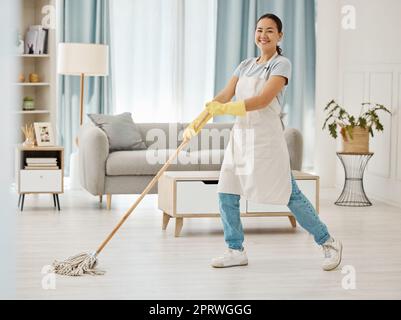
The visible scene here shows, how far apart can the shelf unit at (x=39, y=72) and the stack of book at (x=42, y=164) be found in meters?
0.90

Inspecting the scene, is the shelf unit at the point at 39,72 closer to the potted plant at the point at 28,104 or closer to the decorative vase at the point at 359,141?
the potted plant at the point at 28,104

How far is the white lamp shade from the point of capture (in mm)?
5914

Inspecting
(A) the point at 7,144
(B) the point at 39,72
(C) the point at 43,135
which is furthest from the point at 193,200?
(A) the point at 7,144

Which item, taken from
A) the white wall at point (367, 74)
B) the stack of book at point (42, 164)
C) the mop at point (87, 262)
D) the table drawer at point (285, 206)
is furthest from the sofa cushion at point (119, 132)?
the mop at point (87, 262)

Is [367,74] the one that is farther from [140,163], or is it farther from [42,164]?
[42,164]

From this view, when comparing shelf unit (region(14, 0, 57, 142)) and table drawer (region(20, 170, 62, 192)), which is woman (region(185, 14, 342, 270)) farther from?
shelf unit (region(14, 0, 57, 142))

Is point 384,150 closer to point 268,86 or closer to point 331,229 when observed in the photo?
point 331,229

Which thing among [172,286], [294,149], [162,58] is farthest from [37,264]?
[162,58]

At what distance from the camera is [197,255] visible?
151 inches

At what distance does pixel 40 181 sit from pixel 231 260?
2.42 m

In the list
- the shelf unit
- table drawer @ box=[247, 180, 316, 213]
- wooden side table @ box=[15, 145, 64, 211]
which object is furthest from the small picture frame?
table drawer @ box=[247, 180, 316, 213]

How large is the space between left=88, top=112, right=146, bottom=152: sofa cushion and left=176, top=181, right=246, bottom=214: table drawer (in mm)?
1465
